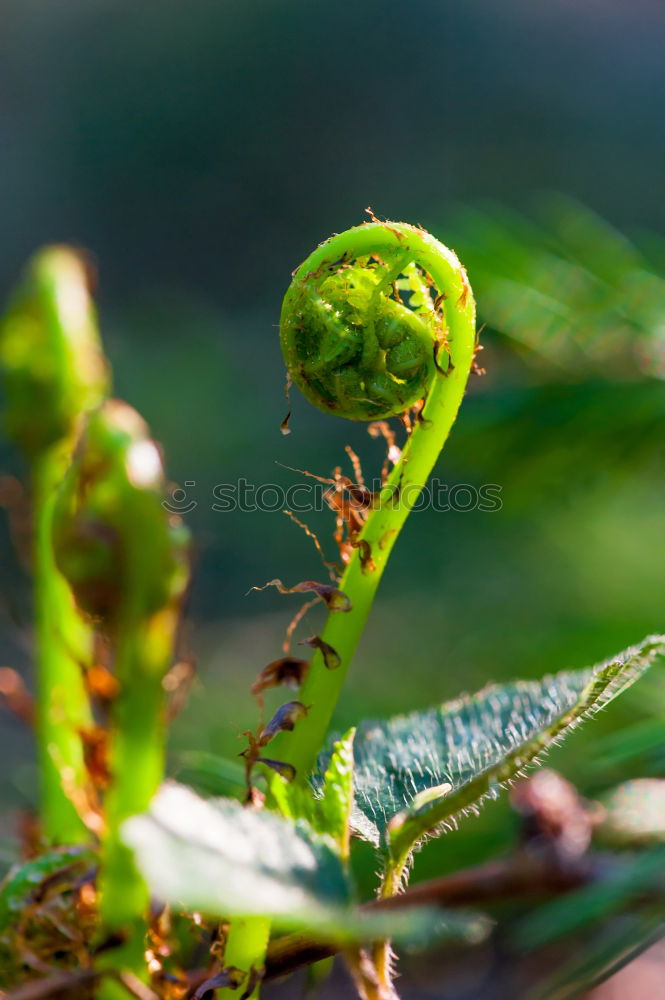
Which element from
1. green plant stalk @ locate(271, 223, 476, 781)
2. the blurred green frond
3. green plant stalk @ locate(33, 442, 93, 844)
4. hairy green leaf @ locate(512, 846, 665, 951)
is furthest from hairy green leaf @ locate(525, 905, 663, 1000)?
the blurred green frond

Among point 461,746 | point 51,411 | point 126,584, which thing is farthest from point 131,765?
point 51,411

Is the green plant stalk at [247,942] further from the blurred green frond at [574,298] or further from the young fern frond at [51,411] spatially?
the blurred green frond at [574,298]

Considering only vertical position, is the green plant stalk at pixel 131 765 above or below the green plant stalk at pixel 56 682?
below

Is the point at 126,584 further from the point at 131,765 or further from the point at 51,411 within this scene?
the point at 51,411

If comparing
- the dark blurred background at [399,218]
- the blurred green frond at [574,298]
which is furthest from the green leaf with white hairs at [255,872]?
the blurred green frond at [574,298]

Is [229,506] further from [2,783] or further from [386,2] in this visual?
[386,2]
